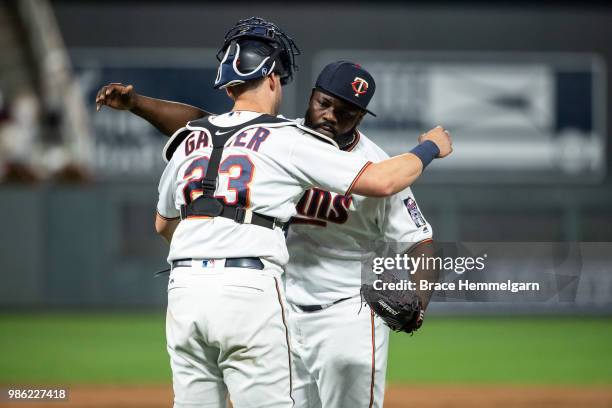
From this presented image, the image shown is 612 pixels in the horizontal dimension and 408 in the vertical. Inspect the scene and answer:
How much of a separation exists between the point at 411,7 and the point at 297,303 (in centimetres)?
1089

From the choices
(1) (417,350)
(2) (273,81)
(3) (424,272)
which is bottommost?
(3) (424,272)

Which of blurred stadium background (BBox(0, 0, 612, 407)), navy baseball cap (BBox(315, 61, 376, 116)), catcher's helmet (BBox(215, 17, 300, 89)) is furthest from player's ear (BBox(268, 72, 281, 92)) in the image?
blurred stadium background (BBox(0, 0, 612, 407))

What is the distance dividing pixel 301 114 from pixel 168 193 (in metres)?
10.4

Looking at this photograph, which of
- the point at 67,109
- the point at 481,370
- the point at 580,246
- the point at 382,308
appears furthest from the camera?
the point at 67,109

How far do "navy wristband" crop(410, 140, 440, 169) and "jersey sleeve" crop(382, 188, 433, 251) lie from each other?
0.33 meters

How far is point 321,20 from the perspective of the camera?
1354 cm

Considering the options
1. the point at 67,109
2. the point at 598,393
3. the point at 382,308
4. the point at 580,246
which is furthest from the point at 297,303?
the point at 67,109

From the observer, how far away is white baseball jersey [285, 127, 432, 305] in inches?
124

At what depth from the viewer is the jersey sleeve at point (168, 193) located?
275 cm

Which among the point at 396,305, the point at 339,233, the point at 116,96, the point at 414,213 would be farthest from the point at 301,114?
the point at 396,305

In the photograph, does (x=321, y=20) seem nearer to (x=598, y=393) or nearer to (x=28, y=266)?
(x=28, y=266)

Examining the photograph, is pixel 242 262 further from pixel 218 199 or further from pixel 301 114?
pixel 301 114

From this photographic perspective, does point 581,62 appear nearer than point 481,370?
No

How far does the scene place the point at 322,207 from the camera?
10.5 ft
